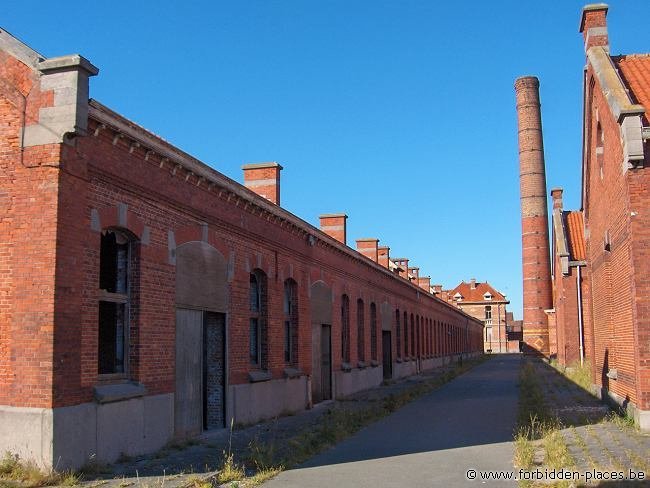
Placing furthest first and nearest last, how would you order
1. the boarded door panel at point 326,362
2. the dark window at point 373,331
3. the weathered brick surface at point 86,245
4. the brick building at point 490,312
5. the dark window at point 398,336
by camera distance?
the brick building at point 490,312 → the dark window at point 398,336 → the dark window at point 373,331 → the boarded door panel at point 326,362 → the weathered brick surface at point 86,245

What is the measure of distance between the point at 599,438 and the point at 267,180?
1238 cm

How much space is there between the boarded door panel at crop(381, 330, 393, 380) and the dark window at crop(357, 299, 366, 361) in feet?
14.6

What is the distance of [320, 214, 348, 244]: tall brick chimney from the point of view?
2836cm

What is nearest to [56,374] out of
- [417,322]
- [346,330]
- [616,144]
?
[616,144]

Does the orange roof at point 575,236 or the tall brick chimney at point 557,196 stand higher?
the tall brick chimney at point 557,196

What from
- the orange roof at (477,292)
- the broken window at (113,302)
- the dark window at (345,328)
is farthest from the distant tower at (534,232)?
the broken window at (113,302)

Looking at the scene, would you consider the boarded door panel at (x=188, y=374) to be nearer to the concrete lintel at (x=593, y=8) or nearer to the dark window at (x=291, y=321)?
the dark window at (x=291, y=321)

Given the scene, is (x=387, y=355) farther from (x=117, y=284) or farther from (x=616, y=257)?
(x=117, y=284)

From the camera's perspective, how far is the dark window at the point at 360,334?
2719 cm

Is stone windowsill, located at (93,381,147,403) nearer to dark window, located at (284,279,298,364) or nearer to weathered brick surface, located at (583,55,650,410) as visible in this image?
dark window, located at (284,279,298,364)

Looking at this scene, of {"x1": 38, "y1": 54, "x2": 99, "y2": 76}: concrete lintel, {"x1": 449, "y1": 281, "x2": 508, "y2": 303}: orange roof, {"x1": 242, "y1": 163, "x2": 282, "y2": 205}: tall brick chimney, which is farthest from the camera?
{"x1": 449, "y1": 281, "x2": 508, "y2": 303}: orange roof

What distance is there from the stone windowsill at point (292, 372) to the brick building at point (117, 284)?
69 millimetres

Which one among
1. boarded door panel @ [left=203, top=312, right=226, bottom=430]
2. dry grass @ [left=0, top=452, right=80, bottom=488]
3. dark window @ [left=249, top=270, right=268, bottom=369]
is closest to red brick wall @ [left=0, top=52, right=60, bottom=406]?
dry grass @ [left=0, top=452, right=80, bottom=488]

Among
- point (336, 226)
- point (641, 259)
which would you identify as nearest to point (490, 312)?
point (336, 226)
